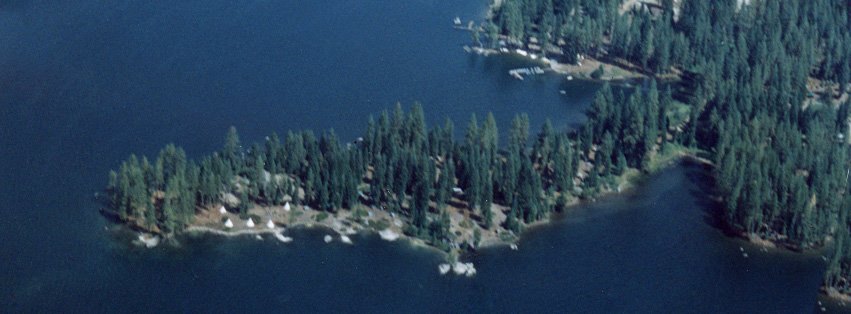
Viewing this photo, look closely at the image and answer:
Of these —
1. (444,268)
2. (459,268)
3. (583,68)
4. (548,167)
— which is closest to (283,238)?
(444,268)

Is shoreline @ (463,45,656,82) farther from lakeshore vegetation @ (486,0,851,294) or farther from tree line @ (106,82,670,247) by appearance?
tree line @ (106,82,670,247)

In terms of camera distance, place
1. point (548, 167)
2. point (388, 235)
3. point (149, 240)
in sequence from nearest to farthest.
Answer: point (149, 240) < point (388, 235) < point (548, 167)

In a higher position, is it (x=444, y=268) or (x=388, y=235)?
(x=388, y=235)

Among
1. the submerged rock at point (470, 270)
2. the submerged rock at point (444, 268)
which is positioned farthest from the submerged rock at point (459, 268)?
the submerged rock at point (444, 268)

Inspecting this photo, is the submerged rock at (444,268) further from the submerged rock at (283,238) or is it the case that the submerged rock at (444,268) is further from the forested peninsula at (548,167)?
the submerged rock at (283,238)

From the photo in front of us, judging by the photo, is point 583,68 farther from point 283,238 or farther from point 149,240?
point 149,240

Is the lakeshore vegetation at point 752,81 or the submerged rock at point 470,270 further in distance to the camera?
the lakeshore vegetation at point 752,81

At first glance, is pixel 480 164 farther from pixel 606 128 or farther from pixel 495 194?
pixel 606 128
